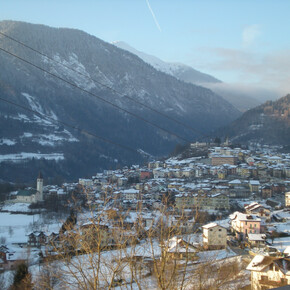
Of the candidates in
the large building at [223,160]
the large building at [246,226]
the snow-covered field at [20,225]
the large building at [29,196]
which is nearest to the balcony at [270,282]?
the large building at [246,226]

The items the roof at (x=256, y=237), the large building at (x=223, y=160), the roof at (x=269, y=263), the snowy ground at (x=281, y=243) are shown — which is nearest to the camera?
the roof at (x=269, y=263)

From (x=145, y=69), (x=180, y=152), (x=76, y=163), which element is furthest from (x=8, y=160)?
(x=145, y=69)

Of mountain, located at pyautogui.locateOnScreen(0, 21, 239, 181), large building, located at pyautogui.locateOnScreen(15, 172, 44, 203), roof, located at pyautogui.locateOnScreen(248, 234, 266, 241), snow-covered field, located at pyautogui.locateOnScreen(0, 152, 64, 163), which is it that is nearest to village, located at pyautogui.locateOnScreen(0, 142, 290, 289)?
roof, located at pyautogui.locateOnScreen(248, 234, 266, 241)

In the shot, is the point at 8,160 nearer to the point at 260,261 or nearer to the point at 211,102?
the point at 260,261

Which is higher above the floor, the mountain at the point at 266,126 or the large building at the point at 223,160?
the mountain at the point at 266,126

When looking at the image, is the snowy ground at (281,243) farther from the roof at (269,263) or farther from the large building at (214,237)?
the roof at (269,263)

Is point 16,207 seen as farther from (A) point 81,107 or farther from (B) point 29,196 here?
(A) point 81,107
